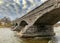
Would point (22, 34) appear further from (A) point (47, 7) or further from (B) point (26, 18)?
(A) point (47, 7)

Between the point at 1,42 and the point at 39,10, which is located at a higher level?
the point at 39,10

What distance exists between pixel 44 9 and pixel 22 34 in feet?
20.9

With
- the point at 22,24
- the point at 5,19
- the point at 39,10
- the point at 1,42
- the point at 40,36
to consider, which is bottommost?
the point at 1,42

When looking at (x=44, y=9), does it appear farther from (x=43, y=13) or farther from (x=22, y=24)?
(x=22, y=24)

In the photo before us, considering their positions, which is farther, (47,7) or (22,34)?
(22,34)

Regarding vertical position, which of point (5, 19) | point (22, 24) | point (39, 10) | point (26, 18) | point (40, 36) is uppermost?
point (5, 19)

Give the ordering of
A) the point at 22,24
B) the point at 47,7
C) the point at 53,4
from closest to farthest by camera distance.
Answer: the point at 53,4
the point at 47,7
the point at 22,24

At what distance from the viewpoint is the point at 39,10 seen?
82.9ft

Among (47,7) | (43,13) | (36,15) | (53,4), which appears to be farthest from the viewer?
(36,15)

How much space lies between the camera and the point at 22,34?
28.2 metres

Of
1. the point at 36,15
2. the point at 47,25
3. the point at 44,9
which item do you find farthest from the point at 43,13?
the point at 47,25

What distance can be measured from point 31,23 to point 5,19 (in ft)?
150

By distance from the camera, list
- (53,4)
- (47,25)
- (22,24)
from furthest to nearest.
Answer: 1. (22,24)
2. (47,25)
3. (53,4)

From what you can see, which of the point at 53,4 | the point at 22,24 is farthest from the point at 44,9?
the point at 22,24
